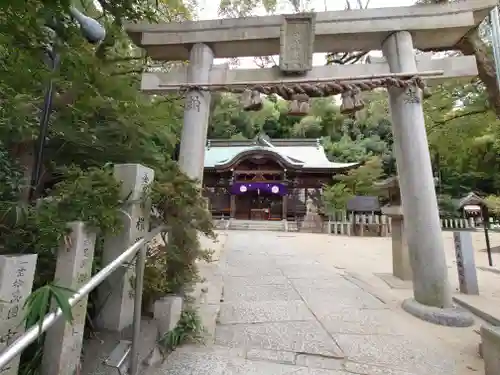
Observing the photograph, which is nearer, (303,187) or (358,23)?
(358,23)

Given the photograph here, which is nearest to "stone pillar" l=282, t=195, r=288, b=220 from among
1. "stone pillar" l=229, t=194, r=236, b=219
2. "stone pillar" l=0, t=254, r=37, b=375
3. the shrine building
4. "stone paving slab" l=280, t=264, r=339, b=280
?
the shrine building

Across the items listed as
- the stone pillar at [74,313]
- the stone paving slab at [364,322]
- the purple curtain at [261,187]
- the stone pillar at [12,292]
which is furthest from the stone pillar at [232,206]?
the stone pillar at [12,292]

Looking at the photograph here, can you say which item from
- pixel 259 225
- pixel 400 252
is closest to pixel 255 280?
pixel 400 252

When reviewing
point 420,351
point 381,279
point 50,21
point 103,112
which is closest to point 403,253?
point 381,279

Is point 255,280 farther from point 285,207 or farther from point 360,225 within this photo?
point 285,207

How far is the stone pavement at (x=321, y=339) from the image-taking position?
2.06 meters

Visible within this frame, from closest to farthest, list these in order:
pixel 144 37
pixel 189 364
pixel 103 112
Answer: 1. pixel 189 364
2. pixel 103 112
3. pixel 144 37

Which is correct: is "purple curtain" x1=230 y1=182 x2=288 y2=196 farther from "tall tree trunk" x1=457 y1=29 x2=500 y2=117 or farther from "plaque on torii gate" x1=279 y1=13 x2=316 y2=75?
"plaque on torii gate" x1=279 y1=13 x2=316 y2=75

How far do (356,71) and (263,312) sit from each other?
3.13 metres

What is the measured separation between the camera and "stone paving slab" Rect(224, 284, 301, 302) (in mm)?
3729

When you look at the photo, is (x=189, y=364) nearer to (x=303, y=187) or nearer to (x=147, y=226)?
(x=147, y=226)

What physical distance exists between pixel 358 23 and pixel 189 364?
162 inches

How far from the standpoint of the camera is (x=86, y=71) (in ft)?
10.00

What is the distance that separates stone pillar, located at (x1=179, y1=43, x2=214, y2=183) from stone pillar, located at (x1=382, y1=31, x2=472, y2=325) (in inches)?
93.9
